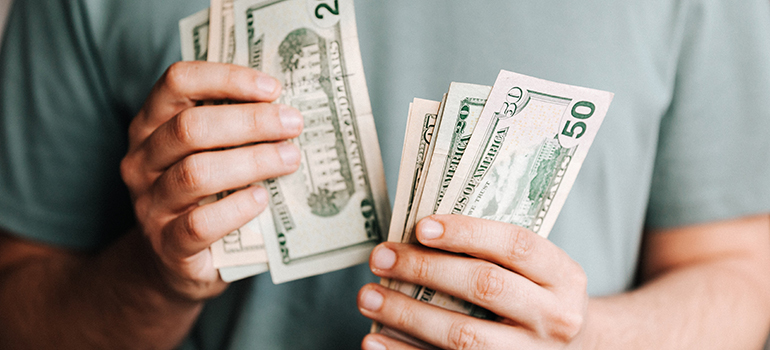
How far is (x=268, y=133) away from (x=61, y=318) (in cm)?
86

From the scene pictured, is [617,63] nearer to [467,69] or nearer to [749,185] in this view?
[467,69]

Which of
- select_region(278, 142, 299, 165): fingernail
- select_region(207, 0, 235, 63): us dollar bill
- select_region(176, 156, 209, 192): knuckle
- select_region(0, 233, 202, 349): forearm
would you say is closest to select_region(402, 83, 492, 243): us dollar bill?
select_region(278, 142, 299, 165): fingernail

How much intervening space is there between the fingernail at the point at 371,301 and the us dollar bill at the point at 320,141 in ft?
0.55

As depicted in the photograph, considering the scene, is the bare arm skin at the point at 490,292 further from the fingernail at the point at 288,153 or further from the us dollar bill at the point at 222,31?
the us dollar bill at the point at 222,31

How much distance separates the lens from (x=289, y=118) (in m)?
0.67

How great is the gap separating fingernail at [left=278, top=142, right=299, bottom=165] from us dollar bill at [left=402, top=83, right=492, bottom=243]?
23 cm

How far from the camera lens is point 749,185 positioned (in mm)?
862

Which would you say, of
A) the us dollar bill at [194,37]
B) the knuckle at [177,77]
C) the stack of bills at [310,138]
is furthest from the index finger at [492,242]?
the us dollar bill at [194,37]

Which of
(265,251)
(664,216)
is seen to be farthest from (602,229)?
(265,251)

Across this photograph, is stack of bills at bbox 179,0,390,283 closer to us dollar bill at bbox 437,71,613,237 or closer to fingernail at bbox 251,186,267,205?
fingernail at bbox 251,186,267,205

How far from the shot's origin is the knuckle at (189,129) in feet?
2.06

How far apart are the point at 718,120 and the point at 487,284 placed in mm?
677

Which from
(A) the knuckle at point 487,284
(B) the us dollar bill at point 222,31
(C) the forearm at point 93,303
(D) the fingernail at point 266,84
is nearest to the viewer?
(A) the knuckle at point 487,284

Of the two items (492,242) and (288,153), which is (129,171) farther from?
(492,242)
